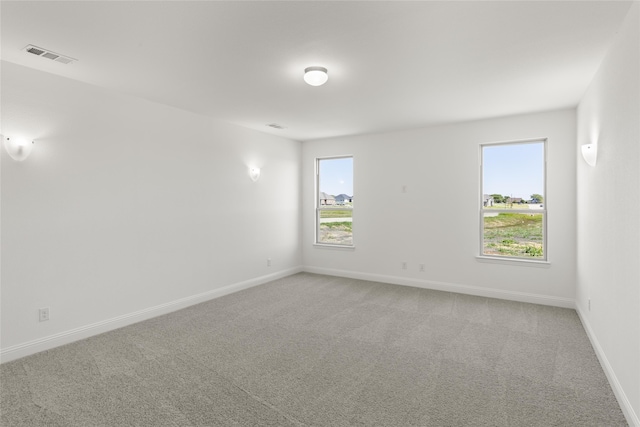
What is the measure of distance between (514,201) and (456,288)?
5.02 feet

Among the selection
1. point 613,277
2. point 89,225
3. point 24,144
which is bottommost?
point 613,277

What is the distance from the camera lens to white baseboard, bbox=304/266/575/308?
4.43 metres

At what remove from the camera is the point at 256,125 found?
5.23m

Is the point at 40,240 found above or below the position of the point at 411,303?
above

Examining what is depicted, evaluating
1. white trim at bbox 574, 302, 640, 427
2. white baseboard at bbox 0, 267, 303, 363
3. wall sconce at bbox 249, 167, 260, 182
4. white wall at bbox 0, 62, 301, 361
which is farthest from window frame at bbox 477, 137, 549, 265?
white baseboard at bbox 0, 267, 303, 363

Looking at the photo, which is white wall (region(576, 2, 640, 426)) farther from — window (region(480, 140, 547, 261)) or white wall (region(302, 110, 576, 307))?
window (region(480, 140, 547, 261))

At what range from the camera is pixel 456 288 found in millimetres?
5094

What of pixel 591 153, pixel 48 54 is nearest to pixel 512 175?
pixel 591 153

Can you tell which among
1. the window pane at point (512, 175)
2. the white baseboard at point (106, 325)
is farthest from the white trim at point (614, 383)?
the white baseboard at point (106, 325)

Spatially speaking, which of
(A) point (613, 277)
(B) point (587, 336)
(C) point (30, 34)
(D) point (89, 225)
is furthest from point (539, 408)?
(C) point (30, 34)

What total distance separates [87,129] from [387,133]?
424 cm

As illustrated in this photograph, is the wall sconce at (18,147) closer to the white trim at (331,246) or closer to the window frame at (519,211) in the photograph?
the white trim at (331,246)

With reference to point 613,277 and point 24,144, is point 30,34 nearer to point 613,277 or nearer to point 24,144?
point 24,144

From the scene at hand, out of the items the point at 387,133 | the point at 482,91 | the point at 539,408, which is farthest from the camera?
the point at 387,133
